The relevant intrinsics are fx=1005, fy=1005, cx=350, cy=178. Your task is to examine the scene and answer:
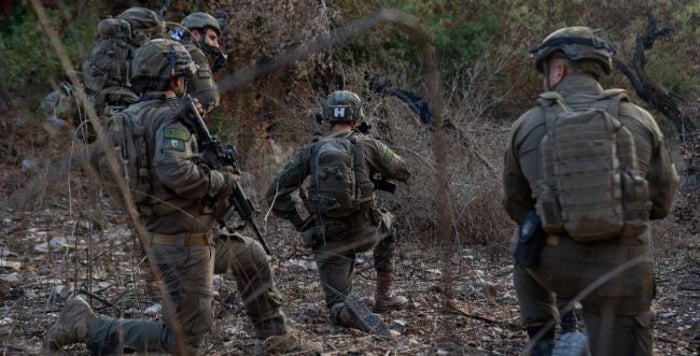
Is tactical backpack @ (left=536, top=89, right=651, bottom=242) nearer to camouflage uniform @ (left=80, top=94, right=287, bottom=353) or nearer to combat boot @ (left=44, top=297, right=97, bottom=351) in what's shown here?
camouflage uniform @ (left=80, top=94, right=287, bottom=353)

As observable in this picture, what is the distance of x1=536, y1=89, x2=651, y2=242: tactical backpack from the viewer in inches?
159

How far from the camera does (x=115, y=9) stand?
1484 cm

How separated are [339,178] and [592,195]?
2.60 meters

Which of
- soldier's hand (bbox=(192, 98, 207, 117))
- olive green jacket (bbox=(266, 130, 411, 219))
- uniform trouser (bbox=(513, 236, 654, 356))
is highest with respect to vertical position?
soldier's hand (bbox=(192, 98, 207, 117))

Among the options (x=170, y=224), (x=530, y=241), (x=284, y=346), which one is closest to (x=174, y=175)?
(x=170, y=224)

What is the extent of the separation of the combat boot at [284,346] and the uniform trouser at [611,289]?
5.51 feet

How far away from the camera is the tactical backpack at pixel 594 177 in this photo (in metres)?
4.03

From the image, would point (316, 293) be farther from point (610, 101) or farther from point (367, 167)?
point (610, 101)

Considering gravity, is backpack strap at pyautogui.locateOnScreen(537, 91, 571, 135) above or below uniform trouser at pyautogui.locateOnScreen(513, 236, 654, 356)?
above

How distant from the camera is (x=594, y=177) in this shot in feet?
13.3

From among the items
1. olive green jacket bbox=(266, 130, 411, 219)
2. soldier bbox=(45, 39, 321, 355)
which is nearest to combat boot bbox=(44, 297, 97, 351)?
soldier bbox=(45, 39, 321, 355)

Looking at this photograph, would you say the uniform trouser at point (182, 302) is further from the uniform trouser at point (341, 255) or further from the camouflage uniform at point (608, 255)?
the camouflage uniform at point (608, 255)

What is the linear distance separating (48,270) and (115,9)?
7.38 m

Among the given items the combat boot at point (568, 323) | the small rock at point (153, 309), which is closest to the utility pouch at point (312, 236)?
the small rock at point (153, 309)
